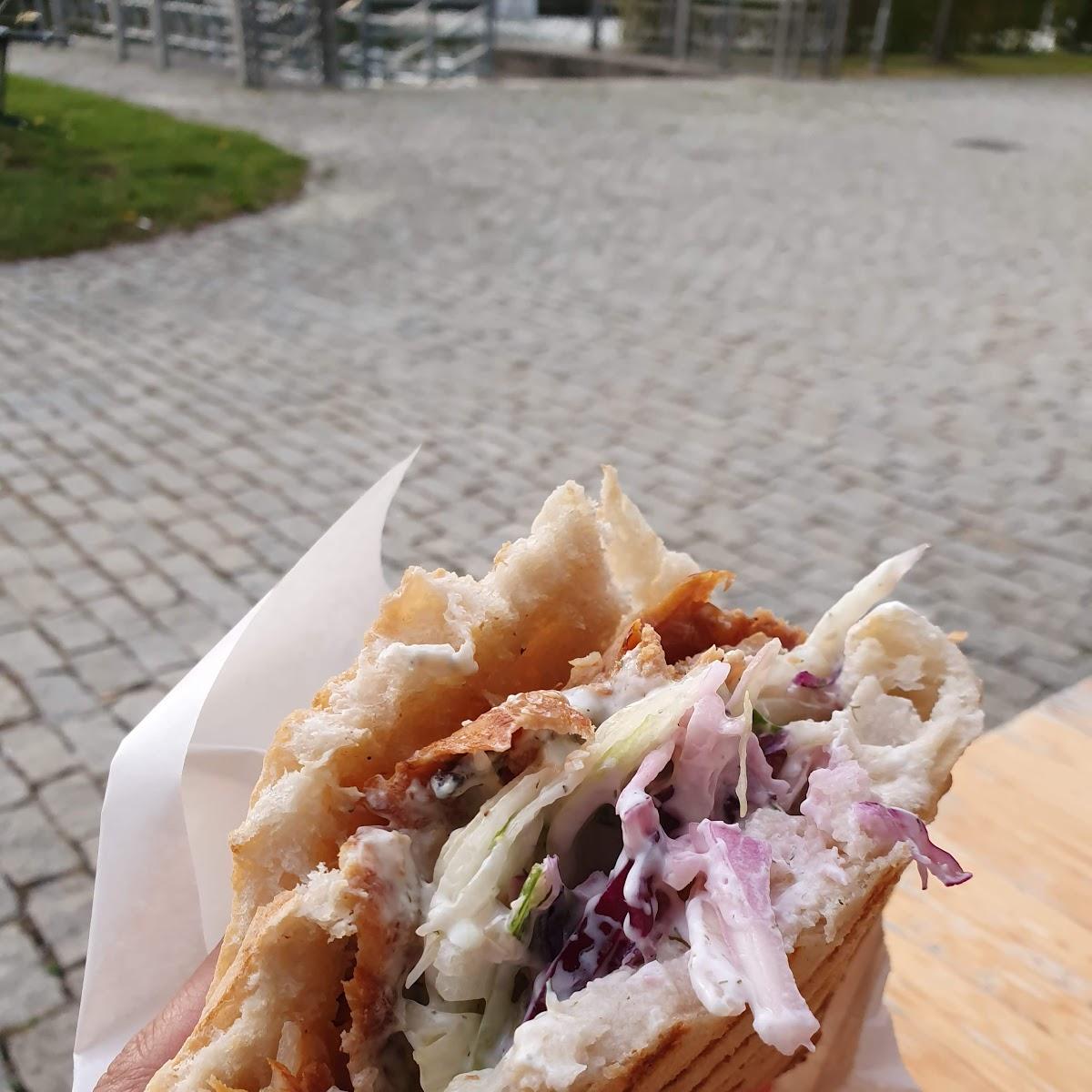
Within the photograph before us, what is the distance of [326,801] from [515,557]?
449 mm

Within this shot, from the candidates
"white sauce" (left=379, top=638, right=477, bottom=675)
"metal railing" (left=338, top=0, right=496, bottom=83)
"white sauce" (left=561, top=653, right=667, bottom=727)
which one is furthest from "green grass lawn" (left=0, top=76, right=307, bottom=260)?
"white sauce" (left=561, top=653, right=667, bottom=727)

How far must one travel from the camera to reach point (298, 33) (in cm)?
1880

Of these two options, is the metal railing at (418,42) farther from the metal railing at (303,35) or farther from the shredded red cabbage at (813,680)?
the shredded red cabbage at (813,680)

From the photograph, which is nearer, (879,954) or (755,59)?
(879,954)

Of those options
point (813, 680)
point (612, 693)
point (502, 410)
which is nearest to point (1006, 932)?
point (813, 680)

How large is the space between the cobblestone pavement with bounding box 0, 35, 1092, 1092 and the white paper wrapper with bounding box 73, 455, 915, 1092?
153 cm

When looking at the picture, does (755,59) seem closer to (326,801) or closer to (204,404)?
(204,404)

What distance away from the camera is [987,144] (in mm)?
16406

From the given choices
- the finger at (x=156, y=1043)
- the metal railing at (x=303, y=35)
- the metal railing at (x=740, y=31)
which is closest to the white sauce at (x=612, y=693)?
the finger at (x=156, y=1043)

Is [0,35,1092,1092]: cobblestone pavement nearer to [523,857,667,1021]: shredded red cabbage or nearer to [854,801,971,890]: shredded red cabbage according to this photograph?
[523,857,667,1021]: shredded red cabbage

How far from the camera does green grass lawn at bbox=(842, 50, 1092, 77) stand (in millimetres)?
26281

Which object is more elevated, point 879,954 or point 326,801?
point 326,801

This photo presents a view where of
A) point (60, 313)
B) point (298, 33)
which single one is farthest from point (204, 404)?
point (298, 33)

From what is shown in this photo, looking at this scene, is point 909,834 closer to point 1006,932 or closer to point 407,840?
point 407,840
